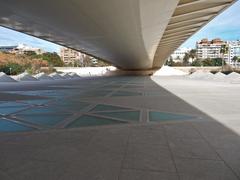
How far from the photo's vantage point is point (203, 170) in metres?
3.35

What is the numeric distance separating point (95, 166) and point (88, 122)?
9.82ft

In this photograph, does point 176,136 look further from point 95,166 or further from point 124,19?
point 124,19

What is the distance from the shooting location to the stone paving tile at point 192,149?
12.7 feet

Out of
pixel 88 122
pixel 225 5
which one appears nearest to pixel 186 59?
pixel 225 5

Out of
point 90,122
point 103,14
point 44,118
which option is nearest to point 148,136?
point 90,122

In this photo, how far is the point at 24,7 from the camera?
33.0ft

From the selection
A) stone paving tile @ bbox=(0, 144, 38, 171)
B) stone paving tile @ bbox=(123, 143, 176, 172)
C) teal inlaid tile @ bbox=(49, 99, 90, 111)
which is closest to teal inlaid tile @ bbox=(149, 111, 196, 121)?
stone paving tile @ bbox=(123, 143, 176, 172)

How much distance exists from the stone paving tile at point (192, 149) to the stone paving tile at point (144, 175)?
29.2 inches

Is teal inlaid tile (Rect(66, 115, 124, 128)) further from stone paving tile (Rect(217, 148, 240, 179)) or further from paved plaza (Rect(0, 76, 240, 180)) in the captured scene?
stone paving tile (Rect(217, 148, 240, 179))

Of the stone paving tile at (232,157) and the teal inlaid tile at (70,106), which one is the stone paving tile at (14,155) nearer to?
the stone paving tile at (232,157)

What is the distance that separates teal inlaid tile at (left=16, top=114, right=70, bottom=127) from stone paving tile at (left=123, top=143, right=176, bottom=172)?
2.91 m

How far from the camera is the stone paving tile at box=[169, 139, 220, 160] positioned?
388 centimetres

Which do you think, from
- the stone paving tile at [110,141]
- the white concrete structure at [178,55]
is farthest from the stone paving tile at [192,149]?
the white concrete structure at [178,55]

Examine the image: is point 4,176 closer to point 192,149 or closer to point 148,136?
point 148,136
